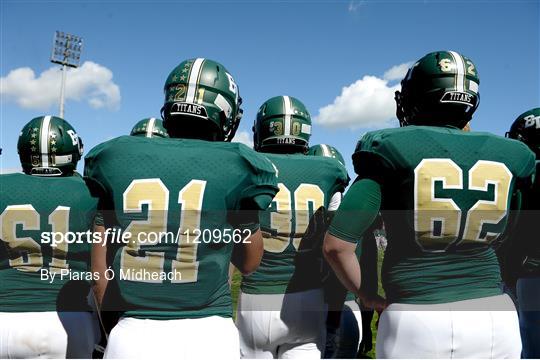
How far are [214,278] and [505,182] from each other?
6.01 ft

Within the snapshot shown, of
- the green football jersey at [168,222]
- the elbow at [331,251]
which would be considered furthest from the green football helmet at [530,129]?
the green football jersey at [168,222]

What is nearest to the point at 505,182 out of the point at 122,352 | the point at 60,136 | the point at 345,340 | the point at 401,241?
the point at 401,241

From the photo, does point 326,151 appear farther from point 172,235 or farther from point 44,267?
point 172,235

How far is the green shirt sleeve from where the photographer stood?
9.75 ft

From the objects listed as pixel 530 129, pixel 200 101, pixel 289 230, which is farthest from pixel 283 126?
pixel 530 129

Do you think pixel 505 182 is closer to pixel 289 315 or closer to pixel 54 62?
pixel 289 315

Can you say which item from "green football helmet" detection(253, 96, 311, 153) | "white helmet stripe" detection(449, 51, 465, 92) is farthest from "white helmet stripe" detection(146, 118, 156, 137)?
"white helmet stripe" detection(449, 51, 465, 92)

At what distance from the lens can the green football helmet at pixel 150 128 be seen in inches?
295

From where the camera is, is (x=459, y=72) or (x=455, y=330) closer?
(x=455, y=330)

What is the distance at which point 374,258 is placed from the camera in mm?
4789

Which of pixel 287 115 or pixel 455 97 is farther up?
pixel 287 115

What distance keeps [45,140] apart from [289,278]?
2.62 m

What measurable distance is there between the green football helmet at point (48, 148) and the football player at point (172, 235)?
1972mm

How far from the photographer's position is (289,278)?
444 centimetres
